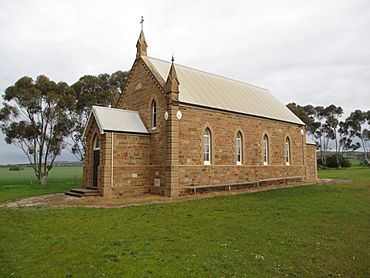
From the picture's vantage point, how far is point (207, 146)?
23359 millimetres

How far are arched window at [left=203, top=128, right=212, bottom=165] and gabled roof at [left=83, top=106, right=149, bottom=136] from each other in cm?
451

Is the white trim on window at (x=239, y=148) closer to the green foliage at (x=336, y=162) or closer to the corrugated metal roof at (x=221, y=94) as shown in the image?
the corrugated metal roof at (x=221, y=94)

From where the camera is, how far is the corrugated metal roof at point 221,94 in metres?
24.0

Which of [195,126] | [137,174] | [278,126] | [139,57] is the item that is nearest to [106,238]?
[137,174]

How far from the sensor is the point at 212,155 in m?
23.4

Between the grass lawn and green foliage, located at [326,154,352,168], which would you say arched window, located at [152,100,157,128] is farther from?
green foliage, located at [326,154,352,168]

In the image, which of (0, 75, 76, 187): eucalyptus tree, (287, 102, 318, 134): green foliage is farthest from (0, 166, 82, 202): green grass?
(287, 102, 318, 134): green foliage

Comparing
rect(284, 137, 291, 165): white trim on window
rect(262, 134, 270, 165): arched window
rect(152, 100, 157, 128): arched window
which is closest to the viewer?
rect(152, 100, 157, 128): arched window

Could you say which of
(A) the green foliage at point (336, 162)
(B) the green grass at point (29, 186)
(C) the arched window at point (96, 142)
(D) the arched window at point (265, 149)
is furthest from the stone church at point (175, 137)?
(A) the green foliage at point (336, 162)

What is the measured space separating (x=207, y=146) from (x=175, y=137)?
355cm

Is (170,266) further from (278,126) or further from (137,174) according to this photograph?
(278,126)

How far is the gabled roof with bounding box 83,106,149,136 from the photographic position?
2059cm

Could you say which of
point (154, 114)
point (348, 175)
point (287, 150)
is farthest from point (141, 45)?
point (348, 175)

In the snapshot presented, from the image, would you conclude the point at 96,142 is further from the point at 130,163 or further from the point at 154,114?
the point at 154,114
